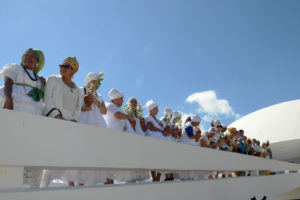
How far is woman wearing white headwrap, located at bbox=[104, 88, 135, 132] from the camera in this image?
3.94 metres

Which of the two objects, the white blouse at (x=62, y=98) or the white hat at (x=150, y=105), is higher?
the white hat at (x=150, y=105)

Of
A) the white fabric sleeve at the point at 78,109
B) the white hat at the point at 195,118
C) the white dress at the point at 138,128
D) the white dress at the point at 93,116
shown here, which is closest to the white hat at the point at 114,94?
the white dress at the point at 93,116

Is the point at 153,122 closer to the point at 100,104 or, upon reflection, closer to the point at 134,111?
the point at 134,111

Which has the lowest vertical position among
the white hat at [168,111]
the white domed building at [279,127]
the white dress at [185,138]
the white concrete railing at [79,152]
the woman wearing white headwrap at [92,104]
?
the white concrete railing at [79,152]

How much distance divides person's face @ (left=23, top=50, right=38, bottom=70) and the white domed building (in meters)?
23.1

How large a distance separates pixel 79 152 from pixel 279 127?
26.1 m

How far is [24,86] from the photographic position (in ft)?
8.75

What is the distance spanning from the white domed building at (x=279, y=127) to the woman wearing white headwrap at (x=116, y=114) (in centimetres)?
2159

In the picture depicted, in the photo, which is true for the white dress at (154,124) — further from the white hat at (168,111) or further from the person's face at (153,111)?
the white hat at (168,111)

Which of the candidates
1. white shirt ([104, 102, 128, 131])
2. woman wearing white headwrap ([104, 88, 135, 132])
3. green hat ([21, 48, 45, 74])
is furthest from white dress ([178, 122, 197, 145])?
green hat ([21, 48, 45, 74])

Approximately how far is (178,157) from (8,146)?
2285 millimetres

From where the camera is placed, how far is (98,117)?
357 cm

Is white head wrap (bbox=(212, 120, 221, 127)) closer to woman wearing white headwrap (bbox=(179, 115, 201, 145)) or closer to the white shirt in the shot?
woman wearing white headwrap (bbox=(179, 115, 201, 145))

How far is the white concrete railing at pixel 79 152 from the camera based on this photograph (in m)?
1.67
